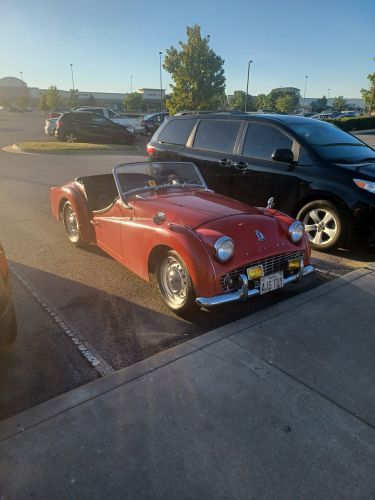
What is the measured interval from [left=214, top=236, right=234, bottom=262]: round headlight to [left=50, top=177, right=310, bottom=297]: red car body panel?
0.04 meters

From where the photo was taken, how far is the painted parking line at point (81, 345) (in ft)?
9.56

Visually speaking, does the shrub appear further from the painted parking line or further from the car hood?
the painted parking line

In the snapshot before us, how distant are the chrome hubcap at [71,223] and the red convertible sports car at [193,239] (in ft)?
2.30

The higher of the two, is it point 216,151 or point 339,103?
point 339,103

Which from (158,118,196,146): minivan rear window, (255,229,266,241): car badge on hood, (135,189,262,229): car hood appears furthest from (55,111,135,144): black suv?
(255,229,266,241): car badge on hood

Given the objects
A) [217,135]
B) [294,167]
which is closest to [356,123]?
[217,135]

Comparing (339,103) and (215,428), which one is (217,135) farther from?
(339,103)

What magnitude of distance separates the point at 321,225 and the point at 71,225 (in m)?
3.68

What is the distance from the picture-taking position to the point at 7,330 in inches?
112

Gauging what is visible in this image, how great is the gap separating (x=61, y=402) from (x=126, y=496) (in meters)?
0.85

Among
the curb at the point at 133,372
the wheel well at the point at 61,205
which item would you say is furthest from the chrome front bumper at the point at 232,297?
the wheel well at the point at 61,205

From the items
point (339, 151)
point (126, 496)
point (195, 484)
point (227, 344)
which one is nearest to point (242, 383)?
point (227, 344)

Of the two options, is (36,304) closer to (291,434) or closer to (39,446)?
(39,446)

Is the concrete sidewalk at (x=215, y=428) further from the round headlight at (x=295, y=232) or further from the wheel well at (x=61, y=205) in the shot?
the wheel well at (x=61, y=205)
